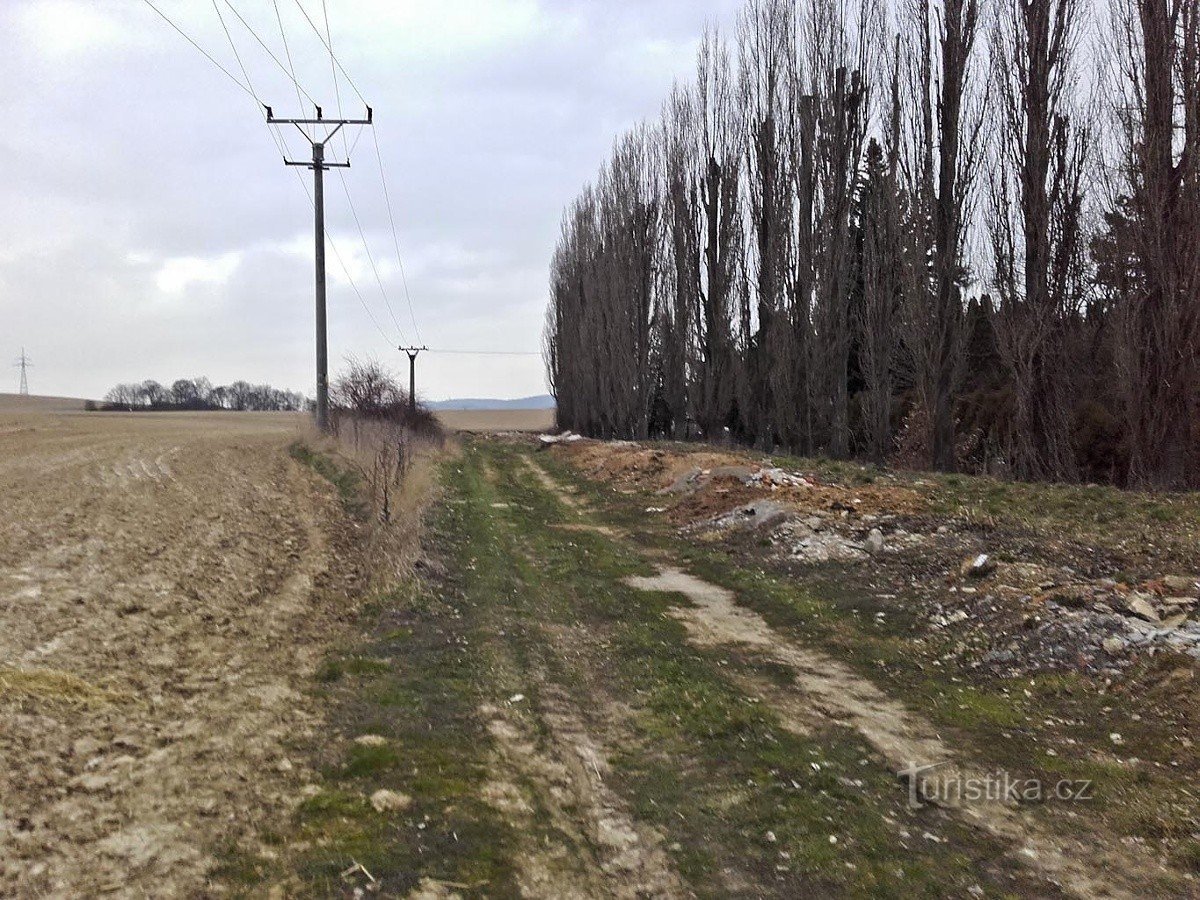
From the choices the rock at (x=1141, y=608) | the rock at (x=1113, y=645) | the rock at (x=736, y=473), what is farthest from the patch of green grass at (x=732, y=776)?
the rock at (x=736, y=473)

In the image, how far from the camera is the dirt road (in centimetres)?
336

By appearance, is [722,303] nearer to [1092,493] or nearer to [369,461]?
[369,461]

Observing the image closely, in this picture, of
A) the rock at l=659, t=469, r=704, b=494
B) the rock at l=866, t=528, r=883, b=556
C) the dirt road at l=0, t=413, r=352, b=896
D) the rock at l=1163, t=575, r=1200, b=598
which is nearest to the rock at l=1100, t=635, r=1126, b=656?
the rock at l=1163, t=575, r=1200, b=598

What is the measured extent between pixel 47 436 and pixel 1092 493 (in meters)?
28.7

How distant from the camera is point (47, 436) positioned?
26828 millimetres

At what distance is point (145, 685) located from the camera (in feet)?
17.3

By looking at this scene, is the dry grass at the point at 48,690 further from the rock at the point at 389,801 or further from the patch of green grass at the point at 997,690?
the patch of green grass at the point at 997,690

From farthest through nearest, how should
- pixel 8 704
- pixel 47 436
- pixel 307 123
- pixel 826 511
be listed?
pixel 47 436
pixel 307 123
pixel 826 511
pixel 8 704

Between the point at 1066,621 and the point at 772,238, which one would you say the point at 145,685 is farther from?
the point at 772,238

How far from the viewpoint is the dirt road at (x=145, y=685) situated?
3.36 meters

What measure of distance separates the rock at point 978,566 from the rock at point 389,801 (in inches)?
222

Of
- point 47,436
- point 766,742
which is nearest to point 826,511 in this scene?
point 766,742

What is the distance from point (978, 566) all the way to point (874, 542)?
1.72 metres

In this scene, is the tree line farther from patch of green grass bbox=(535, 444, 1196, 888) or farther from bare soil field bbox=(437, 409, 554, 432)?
patch of green grass bbox=(535, 444, 1196, 888)
